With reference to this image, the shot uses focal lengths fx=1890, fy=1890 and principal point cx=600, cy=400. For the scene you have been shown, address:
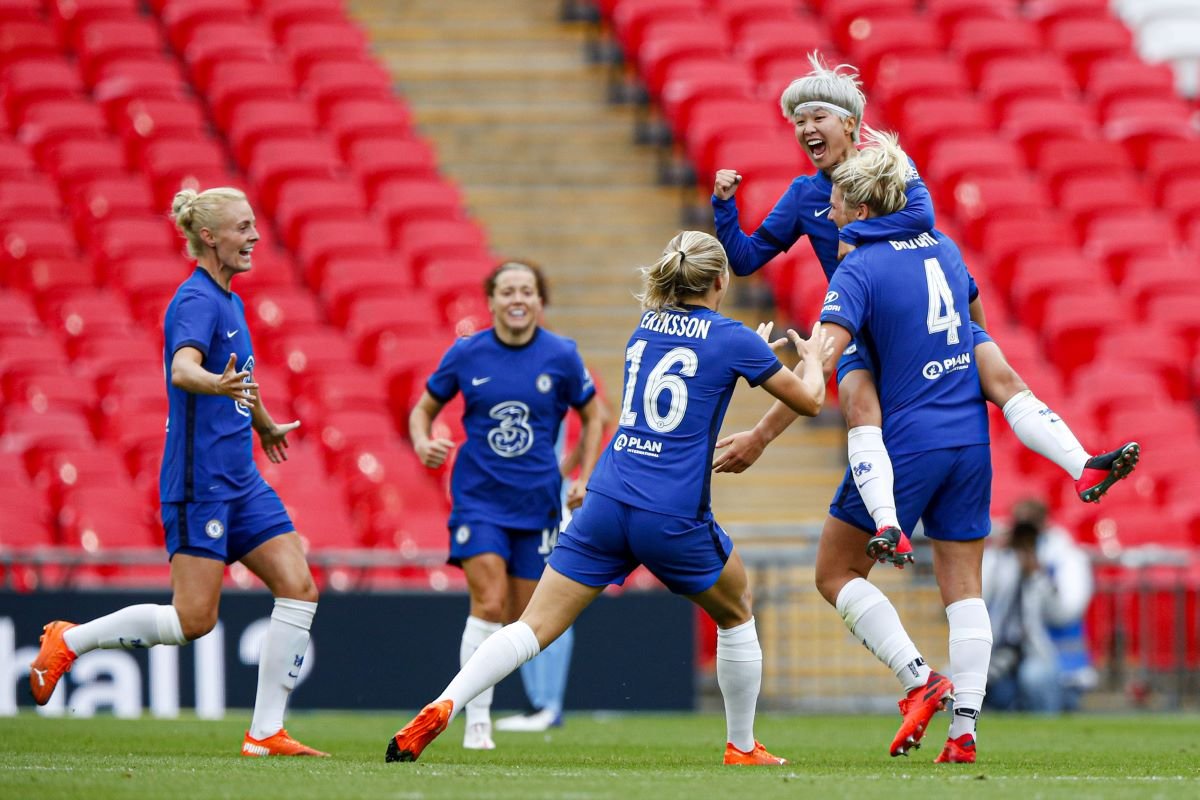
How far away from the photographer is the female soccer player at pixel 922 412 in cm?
688

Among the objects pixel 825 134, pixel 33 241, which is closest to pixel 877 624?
pixel 825 134

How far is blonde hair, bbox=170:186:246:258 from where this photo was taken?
7328mm

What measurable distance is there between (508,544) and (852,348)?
91.5 inches

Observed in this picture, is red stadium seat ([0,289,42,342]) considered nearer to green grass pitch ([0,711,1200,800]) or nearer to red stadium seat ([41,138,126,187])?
red stadium seat ([41,138,126,187])

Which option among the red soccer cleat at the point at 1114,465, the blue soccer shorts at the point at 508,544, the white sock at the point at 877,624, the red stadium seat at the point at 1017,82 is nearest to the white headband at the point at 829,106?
the red soccer cleat at the point at 1114,465

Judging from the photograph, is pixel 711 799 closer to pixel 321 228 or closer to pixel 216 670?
pixel 216 670

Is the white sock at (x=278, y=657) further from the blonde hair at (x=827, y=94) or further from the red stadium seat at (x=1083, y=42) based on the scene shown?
the red stadium seat at (x=1083, y=42)

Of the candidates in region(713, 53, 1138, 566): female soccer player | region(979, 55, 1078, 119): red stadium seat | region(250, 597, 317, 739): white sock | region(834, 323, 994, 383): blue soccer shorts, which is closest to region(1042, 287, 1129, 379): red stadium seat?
region(979, 55, 1078, 119): red stadium seat

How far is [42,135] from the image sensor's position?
16531mm

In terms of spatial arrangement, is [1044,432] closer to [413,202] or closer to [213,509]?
[213,509]

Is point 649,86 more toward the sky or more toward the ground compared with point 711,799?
more toward the sky

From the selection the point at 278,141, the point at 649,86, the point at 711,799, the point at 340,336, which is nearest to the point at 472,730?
the point at 711,799

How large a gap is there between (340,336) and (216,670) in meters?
4.21

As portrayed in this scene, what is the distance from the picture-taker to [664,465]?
655 cm
